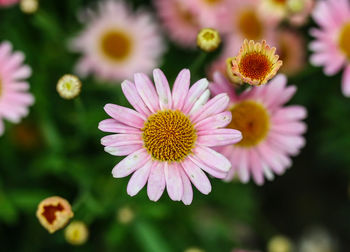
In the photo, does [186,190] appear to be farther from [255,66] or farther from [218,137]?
[255,66]

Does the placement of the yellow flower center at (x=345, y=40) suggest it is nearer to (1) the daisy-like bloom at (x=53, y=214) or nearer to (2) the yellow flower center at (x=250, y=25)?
(2) the yellow flower center at (x=250, y=25)

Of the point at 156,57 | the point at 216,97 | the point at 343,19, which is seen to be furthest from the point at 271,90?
the point at 156,57

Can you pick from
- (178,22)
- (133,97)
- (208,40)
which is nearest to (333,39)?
(208,40)

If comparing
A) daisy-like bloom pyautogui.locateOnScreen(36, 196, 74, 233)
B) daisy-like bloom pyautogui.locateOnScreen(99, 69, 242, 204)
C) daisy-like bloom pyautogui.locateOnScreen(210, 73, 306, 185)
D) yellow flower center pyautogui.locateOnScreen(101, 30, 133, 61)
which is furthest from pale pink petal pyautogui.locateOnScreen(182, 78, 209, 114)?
yellow flower center pyautogui.locateOnScreen(101, 30, 133, 61)

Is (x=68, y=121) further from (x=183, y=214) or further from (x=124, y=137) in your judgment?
(x=124, y=137)

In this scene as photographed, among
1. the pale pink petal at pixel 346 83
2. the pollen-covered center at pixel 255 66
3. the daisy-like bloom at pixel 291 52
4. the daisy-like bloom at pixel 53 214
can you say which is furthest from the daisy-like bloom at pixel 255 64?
the daisy-like bloom at pixel 291 52

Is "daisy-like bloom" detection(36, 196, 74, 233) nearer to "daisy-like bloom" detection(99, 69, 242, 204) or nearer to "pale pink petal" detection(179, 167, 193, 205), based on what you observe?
"daisy-like bloom" detection(99, 69, 242, 204)
